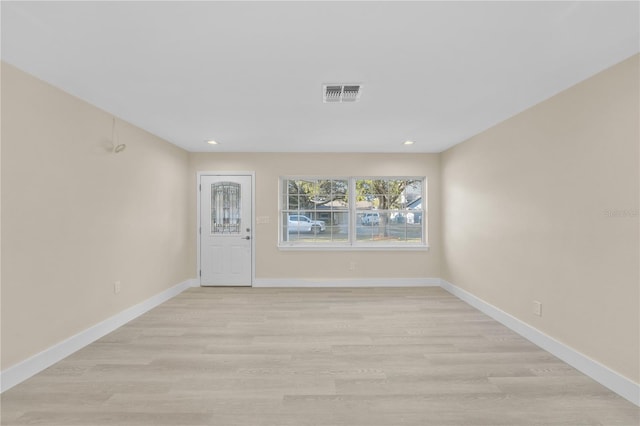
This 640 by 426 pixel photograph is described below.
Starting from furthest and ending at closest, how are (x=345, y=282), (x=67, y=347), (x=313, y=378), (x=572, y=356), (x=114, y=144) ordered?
(x=345, y=282)
(x=114, y=144)
(x=67, y=347)
(x=572, y=356)
(x=313, y=378)

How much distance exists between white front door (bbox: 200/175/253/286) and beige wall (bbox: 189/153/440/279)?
0.52 ft

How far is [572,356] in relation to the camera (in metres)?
2.49

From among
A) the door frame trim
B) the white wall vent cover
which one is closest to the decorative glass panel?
the door frame trim

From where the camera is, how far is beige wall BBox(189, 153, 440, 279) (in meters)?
5.05

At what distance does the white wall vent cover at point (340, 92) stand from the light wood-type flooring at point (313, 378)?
232 centimetres

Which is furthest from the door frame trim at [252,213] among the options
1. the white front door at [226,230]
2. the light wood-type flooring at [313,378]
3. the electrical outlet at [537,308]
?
the electrical outlet at [537,308]

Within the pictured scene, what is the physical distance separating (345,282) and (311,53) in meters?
3.85

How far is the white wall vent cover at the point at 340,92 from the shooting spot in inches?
96.1

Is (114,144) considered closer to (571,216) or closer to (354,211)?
(354,211)

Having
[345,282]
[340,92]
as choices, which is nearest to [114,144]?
[340,92]

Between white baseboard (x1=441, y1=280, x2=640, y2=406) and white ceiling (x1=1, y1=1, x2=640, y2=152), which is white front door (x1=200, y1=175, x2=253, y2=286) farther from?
white baseboard (x1=441, y1=280, x2=640, y2=406)

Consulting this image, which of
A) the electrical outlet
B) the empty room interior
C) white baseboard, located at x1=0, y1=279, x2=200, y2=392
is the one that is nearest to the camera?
the empty room interior

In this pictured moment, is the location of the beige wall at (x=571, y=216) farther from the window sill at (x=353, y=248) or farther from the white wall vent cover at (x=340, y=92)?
the white wall vent cover at (x=340, y=92)

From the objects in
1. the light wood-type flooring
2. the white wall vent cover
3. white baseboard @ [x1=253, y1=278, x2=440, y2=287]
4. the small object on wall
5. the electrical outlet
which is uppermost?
the white wall vent cover
